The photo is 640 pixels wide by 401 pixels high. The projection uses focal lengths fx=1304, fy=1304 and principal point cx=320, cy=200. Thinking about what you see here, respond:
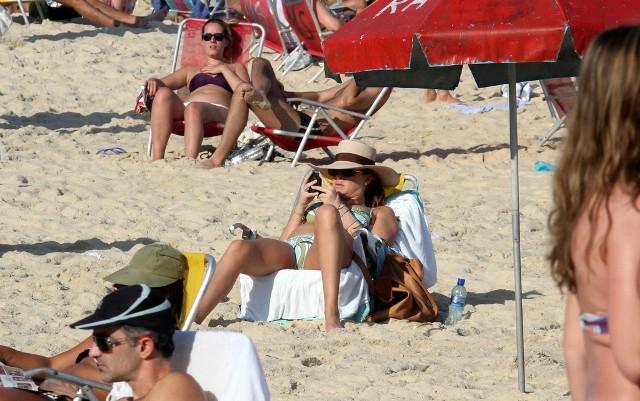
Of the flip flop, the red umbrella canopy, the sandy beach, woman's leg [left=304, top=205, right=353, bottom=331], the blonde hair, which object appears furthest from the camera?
the flip flop

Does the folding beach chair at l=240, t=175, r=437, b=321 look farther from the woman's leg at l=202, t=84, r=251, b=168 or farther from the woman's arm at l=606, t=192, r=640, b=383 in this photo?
the woman's arm at l=606, t=192, r=640, b=383

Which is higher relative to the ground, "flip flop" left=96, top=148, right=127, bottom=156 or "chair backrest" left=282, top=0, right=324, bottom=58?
"flip flop" left=96, top=148, right=127, bottom=156

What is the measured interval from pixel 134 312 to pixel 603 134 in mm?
1602

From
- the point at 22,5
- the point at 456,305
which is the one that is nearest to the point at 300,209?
the point at 456,305

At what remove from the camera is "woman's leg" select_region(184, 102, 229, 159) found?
370 inches

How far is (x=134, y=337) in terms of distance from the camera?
344 centimetres

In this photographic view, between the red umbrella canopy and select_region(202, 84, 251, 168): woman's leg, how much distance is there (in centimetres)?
473

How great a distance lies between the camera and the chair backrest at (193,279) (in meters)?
4.51

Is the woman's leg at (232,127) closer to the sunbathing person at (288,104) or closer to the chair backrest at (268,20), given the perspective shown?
the sunbathing person at (288,104)

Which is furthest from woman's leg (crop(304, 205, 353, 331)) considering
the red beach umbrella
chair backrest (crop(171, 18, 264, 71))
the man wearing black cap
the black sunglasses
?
chair backrest (crop(171, 18, 264, 71))

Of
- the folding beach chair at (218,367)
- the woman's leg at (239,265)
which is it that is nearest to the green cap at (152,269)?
the folding beach chair at (218,367)

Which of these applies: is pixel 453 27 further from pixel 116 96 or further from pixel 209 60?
pixel 116 96

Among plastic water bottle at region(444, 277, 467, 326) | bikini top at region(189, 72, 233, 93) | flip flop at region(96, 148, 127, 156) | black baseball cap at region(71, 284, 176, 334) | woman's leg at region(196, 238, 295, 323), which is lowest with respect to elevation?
flip flop at region(96, 148, 127, 156)

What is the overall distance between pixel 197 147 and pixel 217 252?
243 cm
